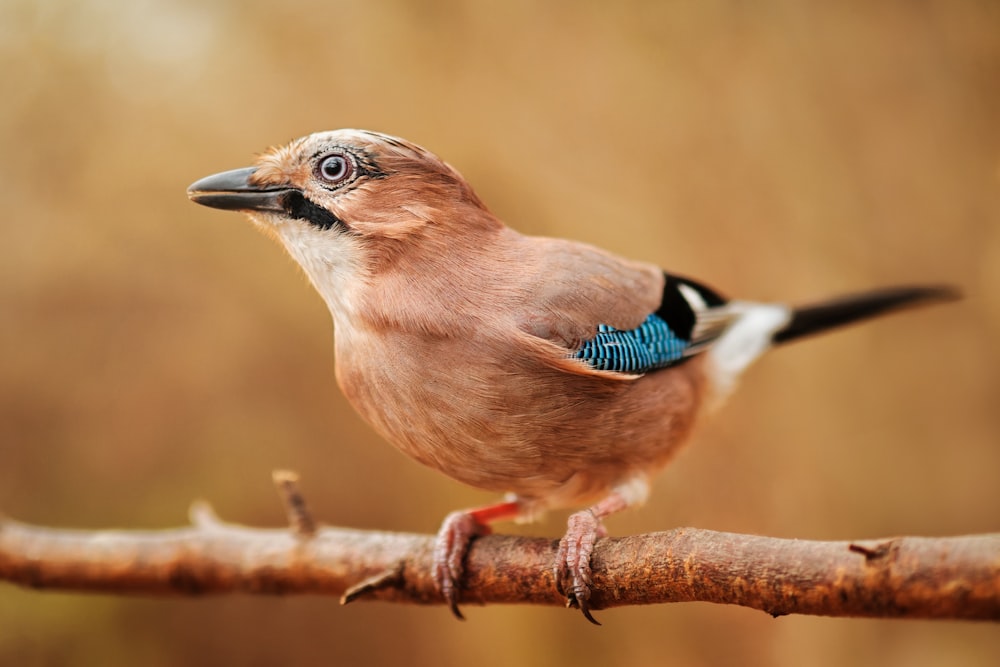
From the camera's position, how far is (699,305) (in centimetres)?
310

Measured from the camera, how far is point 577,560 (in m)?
2.12

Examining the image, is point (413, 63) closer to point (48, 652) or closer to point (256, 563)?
point (256, 563)

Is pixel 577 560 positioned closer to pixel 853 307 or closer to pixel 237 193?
pixel 237 193

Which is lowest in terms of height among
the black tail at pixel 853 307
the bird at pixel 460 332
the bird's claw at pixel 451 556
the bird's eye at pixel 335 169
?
the bird's claw at pixel 451 556

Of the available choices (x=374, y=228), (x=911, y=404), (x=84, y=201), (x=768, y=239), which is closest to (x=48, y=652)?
(x=84, y=201)

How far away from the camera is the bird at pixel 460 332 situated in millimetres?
2223

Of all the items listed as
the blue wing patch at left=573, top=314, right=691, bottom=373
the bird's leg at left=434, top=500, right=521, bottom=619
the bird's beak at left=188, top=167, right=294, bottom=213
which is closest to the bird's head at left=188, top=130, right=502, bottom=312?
the bird's beak at left=188, top=167, right=294, bottom=213

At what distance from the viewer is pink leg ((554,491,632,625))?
211 centimetres

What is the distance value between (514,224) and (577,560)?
8.33 feet

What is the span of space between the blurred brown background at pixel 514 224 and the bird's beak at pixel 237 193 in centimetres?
209

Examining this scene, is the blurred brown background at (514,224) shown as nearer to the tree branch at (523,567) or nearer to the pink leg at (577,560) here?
the tree branch at (523,567)

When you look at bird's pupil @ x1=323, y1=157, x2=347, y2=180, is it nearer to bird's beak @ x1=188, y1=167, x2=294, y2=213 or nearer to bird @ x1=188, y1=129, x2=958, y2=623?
bird @ x1=188, y1=129, x2=958, y2=623

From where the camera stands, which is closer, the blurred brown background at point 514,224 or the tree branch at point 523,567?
the tree branch at point 523,567

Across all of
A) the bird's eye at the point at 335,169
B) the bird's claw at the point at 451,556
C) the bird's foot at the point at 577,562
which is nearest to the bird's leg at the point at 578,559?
the bird's foot at the point at 577,562
